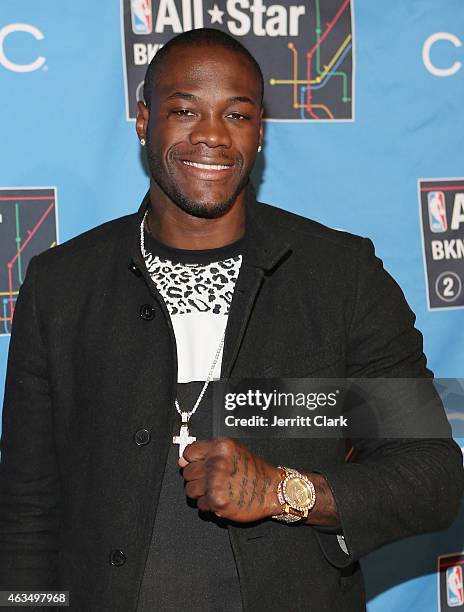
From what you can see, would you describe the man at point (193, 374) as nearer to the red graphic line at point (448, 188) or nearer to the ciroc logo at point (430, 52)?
the red graphic line at point (448, 188)

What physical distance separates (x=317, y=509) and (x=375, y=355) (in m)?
0.33

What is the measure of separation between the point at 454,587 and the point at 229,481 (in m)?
1.46

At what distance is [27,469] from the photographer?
175 cm

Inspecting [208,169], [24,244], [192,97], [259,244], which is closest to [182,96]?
[192,97]

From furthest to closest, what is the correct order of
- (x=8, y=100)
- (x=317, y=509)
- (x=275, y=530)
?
(x=8, y=100) < (x=275, y=530) < (x=317, y=509)

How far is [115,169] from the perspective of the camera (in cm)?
236

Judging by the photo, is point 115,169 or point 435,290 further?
point 435,290

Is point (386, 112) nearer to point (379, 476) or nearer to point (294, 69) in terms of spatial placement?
point (294, 69)

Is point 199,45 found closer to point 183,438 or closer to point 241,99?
point 241,99

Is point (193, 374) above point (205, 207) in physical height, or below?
below

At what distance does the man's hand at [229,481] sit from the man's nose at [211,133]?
60 centimetres

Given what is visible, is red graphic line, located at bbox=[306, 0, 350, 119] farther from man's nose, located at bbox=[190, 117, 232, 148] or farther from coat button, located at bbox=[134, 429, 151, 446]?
coat button, located at bbox=[134, 429, 151, 446]

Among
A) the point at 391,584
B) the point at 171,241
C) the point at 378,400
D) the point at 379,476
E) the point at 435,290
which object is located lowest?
the point at 391,584

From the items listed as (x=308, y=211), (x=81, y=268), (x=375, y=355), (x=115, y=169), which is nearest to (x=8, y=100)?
(x=115, y=169)
